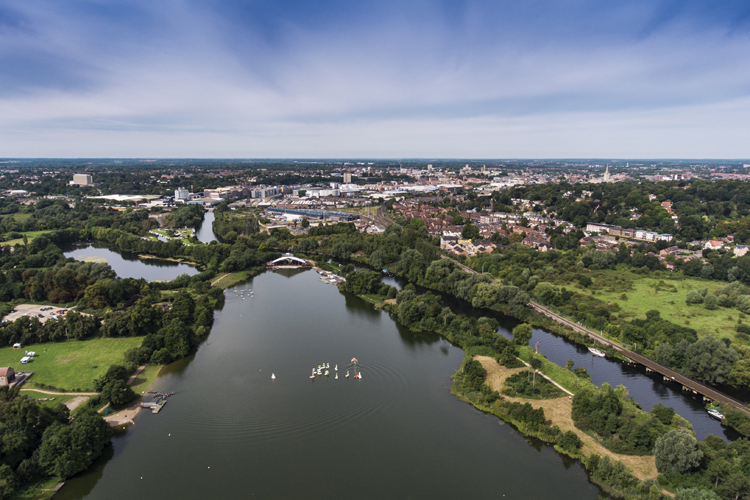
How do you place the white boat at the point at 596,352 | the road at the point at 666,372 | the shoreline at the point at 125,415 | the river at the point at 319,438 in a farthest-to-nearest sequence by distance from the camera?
the white boat at the point at 596,352 → the road at the point at 666,372 → the shoreline at the point at 125,415 → the river at the point at 319,438

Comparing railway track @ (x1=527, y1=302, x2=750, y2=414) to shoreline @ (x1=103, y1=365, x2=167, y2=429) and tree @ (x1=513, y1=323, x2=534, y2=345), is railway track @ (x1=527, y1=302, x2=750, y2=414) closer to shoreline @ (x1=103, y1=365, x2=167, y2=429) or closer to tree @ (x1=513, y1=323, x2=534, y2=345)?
tree @ (x1=513, y1=323, x2=534, y2=345)

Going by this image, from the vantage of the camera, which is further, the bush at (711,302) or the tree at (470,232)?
the tree at (470,232)

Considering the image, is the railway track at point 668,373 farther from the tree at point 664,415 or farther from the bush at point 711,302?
the bush at point 711,302

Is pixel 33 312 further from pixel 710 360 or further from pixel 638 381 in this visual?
pixel 710 360

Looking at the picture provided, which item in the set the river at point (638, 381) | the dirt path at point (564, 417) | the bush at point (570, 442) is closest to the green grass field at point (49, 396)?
the dirt path at point (564, 417)

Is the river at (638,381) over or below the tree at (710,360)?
below

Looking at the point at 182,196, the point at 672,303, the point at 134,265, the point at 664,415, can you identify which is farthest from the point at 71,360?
the point at 182,196

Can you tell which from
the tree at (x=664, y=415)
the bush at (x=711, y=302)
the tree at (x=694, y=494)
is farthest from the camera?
the bush at (x=711, y=302)
